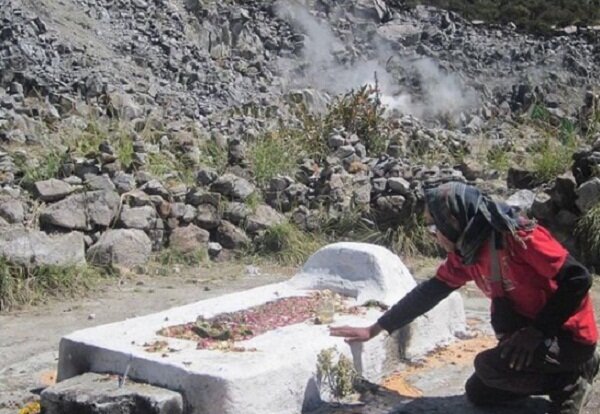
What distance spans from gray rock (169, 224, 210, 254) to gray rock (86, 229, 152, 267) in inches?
8.8

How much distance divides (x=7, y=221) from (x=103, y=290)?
0.90m

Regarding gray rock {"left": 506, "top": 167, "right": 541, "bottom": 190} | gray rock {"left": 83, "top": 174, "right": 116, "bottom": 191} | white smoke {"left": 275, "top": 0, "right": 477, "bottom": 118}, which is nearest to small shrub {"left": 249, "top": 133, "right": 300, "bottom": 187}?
gray rock {"left": 83, "top": 174, "right": 116, "bottom": 191}

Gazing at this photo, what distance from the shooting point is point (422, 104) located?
13.5m

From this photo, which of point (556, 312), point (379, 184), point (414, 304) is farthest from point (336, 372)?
point (379, 184)

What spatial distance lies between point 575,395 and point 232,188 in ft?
15.4

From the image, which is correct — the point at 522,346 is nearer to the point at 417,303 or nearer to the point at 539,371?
the point at 539,371

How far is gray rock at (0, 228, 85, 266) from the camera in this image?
688cm

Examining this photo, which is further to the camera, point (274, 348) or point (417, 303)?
point (274, 348)

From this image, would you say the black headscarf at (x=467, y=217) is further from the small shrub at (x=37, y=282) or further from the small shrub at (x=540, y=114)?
the small shrub at (x=540, y=114)

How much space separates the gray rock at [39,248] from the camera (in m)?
6.88

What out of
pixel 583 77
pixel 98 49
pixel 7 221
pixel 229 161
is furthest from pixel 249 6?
pixel 7 221

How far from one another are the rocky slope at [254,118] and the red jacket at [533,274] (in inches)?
151

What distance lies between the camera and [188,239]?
8000mm

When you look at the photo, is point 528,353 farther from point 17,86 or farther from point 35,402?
point 17,86
